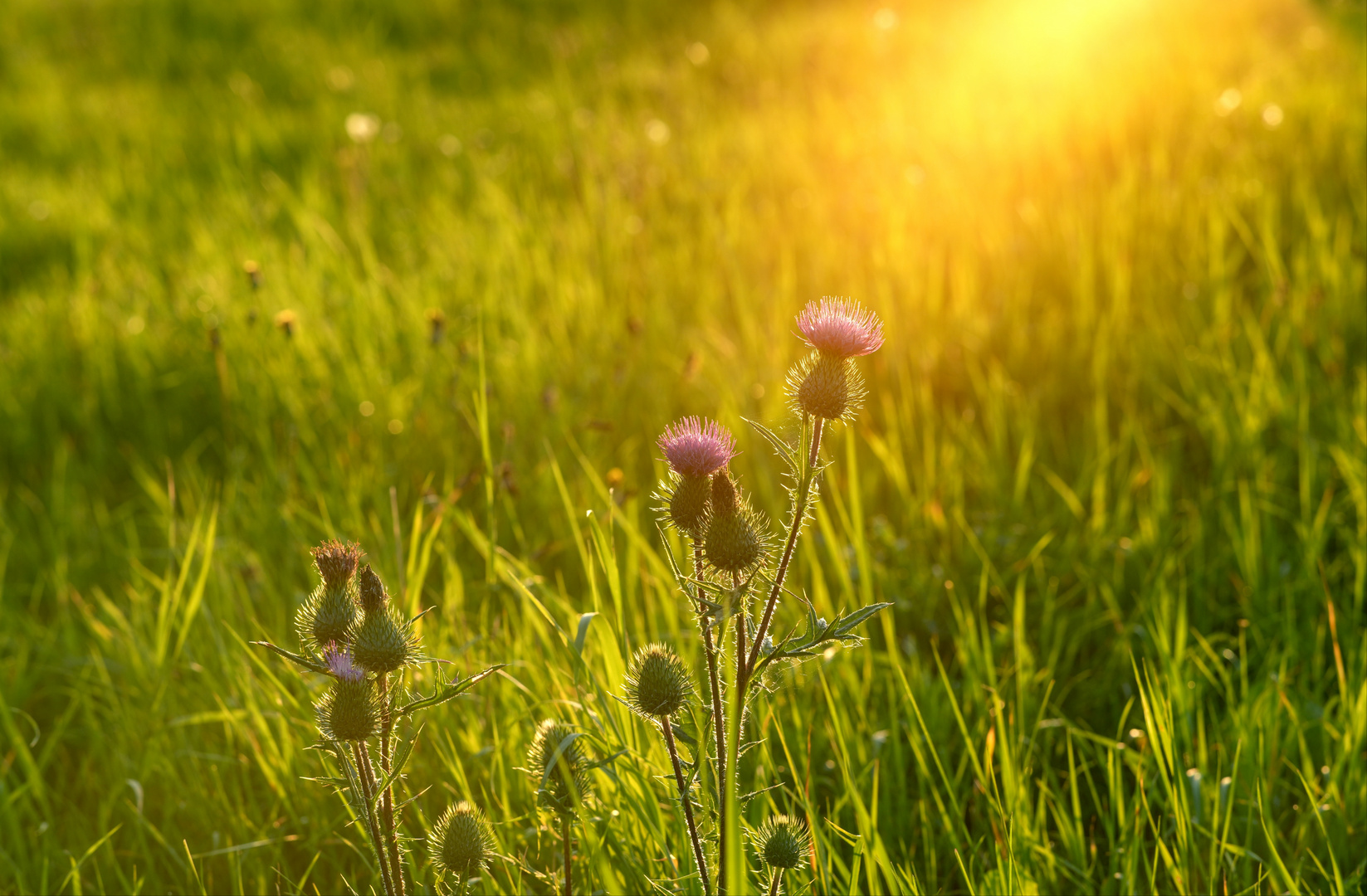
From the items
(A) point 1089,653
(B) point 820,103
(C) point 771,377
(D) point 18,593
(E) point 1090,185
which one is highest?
(B) point 820,103

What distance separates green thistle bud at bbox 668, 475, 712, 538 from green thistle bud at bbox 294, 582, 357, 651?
0.37m

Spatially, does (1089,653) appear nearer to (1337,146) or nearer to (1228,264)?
(1228,264)

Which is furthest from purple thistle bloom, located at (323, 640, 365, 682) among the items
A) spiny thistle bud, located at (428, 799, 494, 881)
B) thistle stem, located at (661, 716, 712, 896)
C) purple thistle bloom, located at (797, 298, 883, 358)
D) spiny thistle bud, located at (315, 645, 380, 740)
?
purple thistle bloom, located at (797, 298, 883, 358)

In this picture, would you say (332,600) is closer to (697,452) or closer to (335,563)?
(335,563)

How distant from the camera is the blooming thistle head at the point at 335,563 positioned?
1.20 metres

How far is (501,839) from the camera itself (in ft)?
5.07

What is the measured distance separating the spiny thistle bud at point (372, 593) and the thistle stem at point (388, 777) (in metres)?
0.07

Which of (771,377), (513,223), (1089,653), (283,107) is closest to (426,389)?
(771,377)

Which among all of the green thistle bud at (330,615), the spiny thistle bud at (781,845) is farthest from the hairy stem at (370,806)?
the spiny thistle bud at (781,845)

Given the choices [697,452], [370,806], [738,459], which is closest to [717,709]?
[697,452]

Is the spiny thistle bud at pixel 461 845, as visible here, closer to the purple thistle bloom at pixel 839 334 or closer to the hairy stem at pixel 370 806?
the hairy stem at pixel 370 806

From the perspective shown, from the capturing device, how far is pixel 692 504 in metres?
1.19

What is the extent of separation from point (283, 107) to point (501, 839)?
5398 millimetres

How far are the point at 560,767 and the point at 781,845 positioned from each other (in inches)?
10.8
